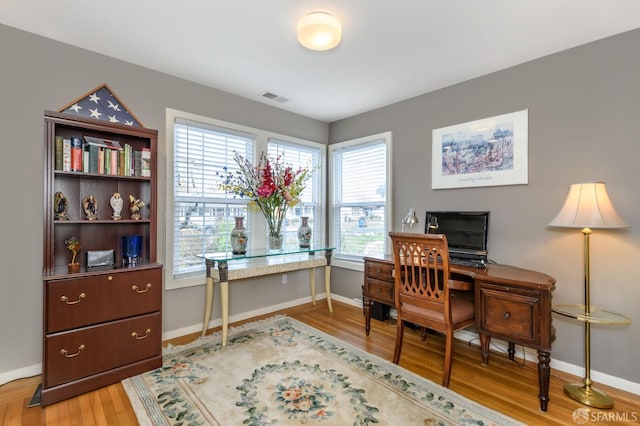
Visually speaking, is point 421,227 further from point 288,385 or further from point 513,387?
point 288,385

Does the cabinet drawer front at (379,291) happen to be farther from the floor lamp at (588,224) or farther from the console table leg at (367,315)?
the floor lamp at (588,224)

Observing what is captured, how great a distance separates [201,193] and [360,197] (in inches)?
77.8

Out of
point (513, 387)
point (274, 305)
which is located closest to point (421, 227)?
point (513, 387)

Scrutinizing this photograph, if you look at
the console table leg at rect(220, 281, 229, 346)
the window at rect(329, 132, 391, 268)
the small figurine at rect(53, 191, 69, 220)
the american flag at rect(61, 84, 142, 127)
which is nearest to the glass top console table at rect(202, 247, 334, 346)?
the console table leg at rect(220, 281, 229, 346)

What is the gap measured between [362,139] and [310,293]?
7.25 ft

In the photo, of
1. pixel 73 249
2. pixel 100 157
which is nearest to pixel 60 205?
pixel 73 249

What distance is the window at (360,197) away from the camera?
12.3 feet

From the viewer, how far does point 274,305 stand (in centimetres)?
376

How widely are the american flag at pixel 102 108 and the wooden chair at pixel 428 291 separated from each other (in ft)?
8.42

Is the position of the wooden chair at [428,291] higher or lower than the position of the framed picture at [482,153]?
lower

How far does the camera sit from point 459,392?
2100mm

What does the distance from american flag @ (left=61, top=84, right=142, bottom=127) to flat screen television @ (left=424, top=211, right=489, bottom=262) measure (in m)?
3.05

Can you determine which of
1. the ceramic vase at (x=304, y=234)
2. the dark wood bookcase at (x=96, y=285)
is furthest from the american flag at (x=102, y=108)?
the ceramic vase at (x=304, y=234)

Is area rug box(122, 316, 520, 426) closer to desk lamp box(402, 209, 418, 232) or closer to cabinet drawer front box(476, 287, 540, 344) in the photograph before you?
cabinet drawer front box(476, 287, 540, 344)
